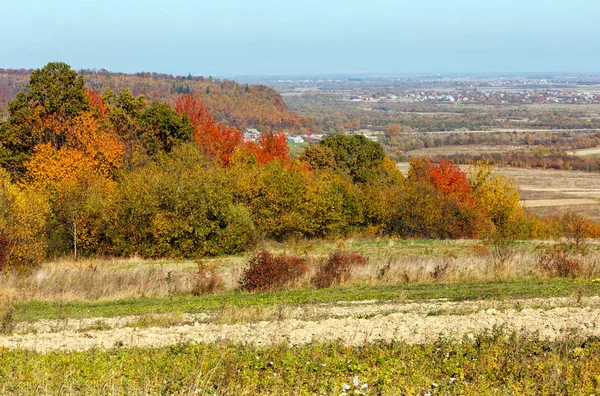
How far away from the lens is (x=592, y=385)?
9188mm

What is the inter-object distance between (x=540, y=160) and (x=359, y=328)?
122753mm

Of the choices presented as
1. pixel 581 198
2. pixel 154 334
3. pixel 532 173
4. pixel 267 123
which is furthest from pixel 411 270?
pixel 267 123

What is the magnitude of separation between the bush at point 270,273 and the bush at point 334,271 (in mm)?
609

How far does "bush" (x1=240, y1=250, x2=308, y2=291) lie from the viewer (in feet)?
68.7

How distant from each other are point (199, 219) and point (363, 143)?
105ft

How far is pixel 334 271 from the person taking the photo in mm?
21734

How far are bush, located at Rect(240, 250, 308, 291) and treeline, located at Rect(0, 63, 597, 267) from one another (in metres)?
11.9

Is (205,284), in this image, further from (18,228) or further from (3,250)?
(18,228)

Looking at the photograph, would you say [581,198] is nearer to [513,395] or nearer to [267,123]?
[267,123]

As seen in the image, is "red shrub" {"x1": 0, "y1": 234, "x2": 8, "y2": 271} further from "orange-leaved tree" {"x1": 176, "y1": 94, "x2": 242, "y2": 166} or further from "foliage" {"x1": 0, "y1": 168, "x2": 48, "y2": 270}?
"orange-leaved tree" {"x1": 176, "y1": 94, "x2": 242, "y2": 166}

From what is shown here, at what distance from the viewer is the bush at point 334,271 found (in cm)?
2133

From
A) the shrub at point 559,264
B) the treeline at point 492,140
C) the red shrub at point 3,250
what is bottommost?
the treeline at point 492,140

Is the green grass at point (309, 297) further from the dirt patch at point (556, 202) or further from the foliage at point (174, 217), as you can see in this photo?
the dirt patch at point (556, 202)

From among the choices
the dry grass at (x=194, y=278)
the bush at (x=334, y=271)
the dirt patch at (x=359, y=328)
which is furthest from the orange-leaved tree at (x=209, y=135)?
the dirt patch at (x=359, y=328)
